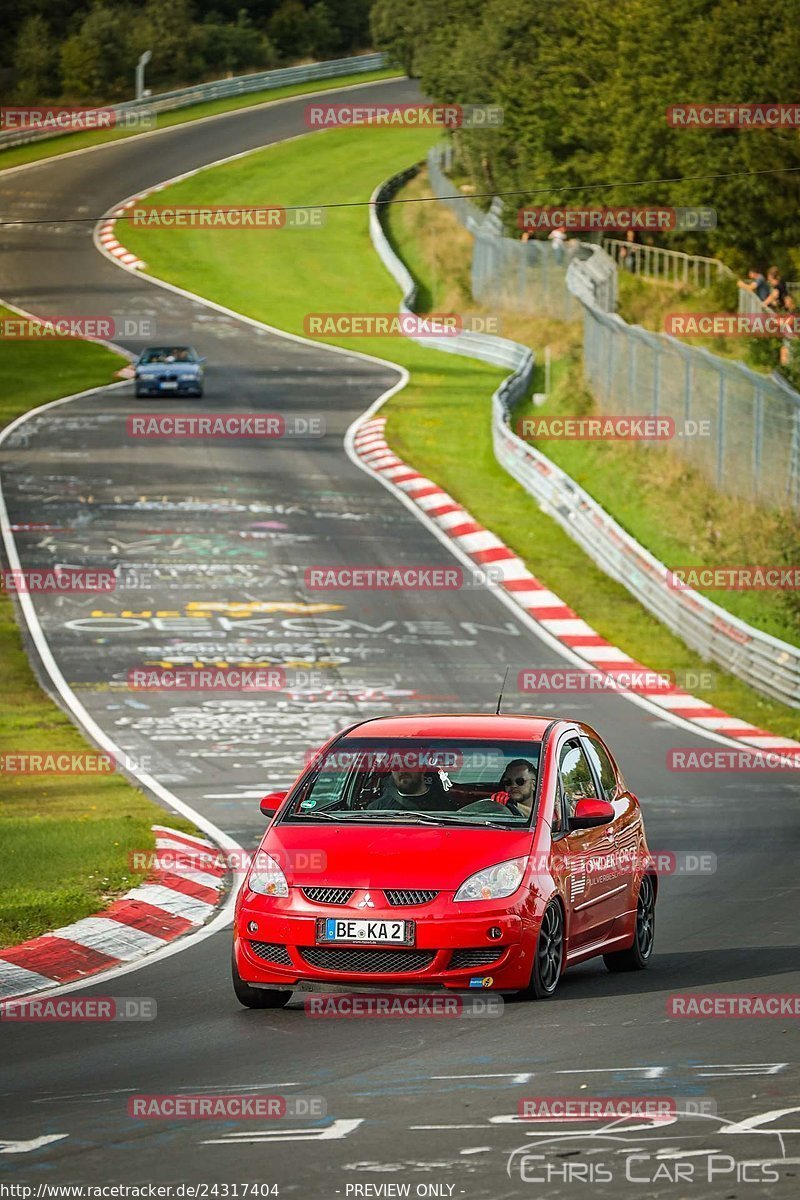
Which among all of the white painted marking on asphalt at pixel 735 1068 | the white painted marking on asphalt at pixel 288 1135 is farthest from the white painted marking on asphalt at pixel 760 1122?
the white painted marking on asphalt at pixel 288 1135

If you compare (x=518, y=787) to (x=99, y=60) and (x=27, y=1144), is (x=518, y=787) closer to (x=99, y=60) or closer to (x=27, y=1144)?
(x=27, y=1144)

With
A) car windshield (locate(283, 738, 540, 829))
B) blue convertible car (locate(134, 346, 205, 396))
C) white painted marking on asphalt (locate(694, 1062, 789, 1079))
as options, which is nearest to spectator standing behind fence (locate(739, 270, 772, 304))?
blue convertible car (locate(134, 346, 205, 396))

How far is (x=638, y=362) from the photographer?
36844mm

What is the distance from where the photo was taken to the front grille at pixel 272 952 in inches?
405

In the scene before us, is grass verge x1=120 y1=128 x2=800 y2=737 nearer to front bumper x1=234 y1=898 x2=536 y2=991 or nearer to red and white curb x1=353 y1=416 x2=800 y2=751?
red and white curb x1=353 y1=416 x2=800 y2=751

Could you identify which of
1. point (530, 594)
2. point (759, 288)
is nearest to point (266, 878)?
point (530, 594)

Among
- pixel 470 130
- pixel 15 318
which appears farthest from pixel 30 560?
pixel 470 130

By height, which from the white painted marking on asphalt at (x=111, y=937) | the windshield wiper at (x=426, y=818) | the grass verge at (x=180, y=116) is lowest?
the grass verge at (x=180, y=116)

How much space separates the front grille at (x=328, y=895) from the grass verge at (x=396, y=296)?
13.6 meters

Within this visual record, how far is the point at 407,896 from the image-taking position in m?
10.2

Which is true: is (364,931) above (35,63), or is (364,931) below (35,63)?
above

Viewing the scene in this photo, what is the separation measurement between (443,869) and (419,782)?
1029 millimetres

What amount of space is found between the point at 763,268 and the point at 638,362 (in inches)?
485

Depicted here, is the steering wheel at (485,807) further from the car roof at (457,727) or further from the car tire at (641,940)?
the car tire at (641,940)
